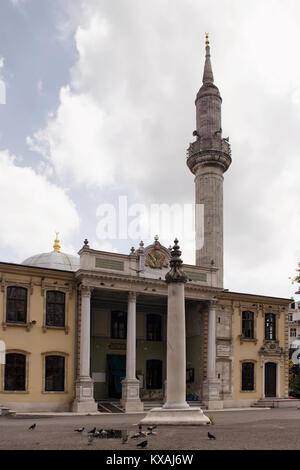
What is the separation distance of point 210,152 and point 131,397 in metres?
20.6

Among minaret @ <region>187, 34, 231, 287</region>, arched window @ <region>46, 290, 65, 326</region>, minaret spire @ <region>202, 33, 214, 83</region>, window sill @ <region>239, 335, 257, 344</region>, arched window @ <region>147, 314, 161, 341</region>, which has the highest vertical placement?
minaret spire @ <region>202, 33, 214, 83</region>

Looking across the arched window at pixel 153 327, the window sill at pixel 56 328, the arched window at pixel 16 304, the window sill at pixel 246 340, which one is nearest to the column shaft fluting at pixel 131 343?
the window sill at pixel 56 328

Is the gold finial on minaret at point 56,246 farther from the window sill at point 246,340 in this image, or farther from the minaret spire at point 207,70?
the minaret spire at point 207,70

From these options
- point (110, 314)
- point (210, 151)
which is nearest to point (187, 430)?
point (110, 314)

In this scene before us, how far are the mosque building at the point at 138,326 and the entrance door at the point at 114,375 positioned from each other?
0.22 ft

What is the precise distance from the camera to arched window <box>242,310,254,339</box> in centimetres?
3909

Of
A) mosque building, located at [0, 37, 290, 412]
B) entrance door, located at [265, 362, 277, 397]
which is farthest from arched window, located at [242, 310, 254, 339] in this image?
entrance door, located at [265, 362, 277, 397]

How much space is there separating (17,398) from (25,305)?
510cm

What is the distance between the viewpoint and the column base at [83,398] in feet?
99.1

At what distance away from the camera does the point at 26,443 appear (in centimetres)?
1448

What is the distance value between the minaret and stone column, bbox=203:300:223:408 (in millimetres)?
6268

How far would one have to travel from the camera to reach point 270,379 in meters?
40.1

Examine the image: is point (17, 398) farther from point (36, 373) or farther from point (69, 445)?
point (69, 445)

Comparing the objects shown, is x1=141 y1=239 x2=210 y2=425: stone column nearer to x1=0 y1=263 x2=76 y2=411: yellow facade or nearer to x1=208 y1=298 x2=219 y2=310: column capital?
x1=0 y1=263 x2=76 y2=411: yellow facade
